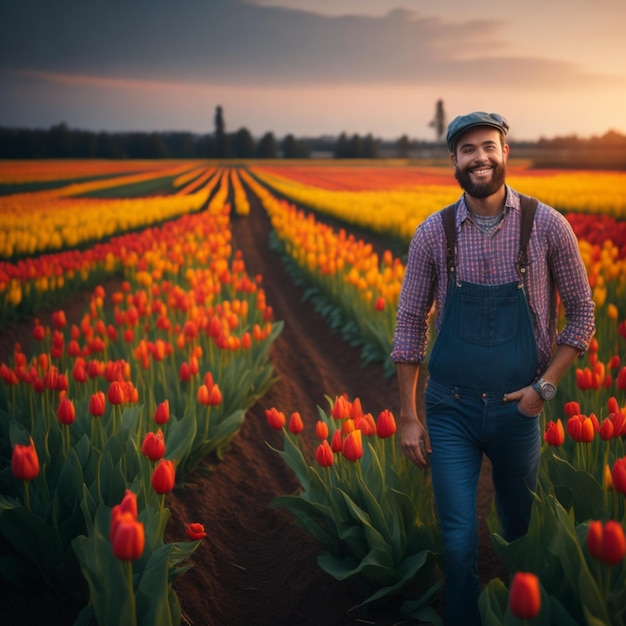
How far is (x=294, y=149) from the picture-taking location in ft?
219

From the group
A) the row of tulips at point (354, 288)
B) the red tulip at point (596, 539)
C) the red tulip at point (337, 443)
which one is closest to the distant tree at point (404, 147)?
the row of tulips at point (354, 288)

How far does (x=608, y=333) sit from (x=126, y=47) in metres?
12.9

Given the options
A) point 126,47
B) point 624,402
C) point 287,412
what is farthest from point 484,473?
point 126,47

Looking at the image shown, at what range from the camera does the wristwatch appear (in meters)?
2.32

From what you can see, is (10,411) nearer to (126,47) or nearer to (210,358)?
(210,358)

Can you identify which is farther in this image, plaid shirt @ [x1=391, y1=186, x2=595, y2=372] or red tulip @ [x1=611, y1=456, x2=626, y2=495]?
plaid shirt @ [x1=391, y1=186, x2=595, y2=372]

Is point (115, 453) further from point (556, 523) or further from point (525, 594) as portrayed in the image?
point (525, 594)

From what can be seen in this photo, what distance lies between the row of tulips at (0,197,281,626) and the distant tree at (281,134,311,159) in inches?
2473

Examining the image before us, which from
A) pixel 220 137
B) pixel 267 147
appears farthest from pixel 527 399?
pixel 267 147

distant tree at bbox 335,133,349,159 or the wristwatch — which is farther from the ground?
distant tree at bbox 335,133,349,159

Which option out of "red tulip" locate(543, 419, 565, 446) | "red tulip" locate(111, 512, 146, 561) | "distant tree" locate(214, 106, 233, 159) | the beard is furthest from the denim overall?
"distant tree" locate(214, 106, 233, 159)

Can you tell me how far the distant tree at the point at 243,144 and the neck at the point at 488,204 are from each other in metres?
60.4

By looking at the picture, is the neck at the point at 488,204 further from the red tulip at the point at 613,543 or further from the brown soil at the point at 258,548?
the brown soil at the point at 258,548

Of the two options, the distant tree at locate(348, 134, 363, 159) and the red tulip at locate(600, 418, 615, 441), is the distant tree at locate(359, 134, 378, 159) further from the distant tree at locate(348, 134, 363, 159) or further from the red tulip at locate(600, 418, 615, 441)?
the red tulip at locate(600, 418, 615, 441)
